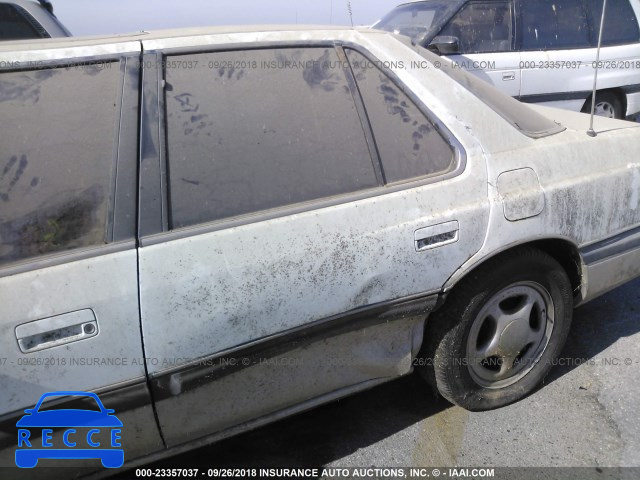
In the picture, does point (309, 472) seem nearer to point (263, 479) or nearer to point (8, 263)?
point (263, 479)

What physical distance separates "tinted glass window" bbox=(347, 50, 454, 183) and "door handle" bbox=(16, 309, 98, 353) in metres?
1.11

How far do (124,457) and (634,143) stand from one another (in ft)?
8.37

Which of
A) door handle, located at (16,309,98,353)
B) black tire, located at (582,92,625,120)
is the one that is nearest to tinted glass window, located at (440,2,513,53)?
black tire, located at (582,92,625,120)

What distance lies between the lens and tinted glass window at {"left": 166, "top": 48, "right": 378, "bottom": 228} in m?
1.80

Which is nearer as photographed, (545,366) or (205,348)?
(205,348)

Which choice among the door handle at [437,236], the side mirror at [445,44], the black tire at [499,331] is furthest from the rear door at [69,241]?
the side mirror at [445,44]

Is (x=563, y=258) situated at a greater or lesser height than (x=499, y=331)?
greater

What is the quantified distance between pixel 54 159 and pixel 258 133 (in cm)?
65

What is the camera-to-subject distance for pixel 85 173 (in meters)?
1.72

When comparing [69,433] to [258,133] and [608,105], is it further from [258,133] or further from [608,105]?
[608,105]

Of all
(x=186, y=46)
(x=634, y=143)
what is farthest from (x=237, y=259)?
(x=634, y=143)

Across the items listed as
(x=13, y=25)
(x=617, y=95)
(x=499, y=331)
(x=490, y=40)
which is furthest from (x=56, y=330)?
(x=617, y=95)

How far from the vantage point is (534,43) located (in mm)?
5684

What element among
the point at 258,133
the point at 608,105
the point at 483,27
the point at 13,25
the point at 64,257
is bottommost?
the point at 608,105
